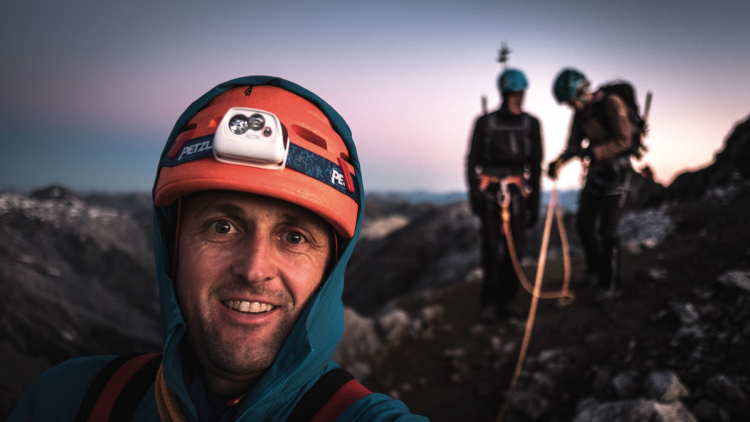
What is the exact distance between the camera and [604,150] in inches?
199

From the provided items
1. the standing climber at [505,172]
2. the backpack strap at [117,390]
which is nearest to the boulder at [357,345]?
the standing climber at [505,172]

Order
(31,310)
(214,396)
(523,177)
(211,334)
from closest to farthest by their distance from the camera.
A: 1. (211,334)
2. (214,396)
3. (523,177)
4. (31,310)

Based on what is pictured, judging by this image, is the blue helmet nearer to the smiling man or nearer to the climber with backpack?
the climber with backpack

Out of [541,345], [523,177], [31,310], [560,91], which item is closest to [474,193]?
[523,177]

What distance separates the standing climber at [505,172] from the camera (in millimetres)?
5383

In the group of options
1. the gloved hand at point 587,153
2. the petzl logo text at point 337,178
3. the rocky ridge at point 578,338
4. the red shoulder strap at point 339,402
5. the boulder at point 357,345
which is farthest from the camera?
the boulder at point 357,345

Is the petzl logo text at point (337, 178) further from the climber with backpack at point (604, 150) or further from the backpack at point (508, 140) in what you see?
the climber with backpack at point (604, 150)

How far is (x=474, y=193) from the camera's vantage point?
5.62 meters

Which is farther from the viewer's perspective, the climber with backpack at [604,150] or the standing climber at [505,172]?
the standing climber at [505,172]

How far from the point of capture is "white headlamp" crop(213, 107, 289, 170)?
4.40 ft

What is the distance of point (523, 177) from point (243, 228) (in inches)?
206

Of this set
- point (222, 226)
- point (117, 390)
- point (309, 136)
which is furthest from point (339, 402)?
point (309, 136)

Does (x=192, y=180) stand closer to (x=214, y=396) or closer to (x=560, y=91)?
(x=214, y=396)

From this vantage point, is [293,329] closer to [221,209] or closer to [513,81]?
[221,209]
